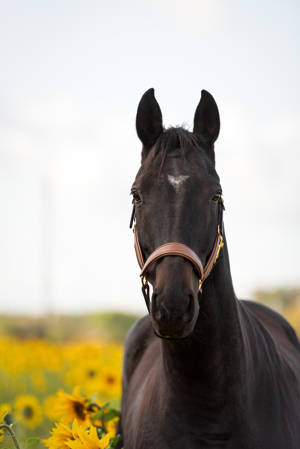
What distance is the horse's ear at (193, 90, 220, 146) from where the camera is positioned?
10.0 feet

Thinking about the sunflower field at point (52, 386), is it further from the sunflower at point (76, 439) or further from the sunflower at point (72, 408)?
the sunflower at point (76, 439)

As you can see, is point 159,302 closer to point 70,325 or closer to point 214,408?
point 214,408

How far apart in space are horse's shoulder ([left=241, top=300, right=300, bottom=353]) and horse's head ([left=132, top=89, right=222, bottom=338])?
2.17 metres

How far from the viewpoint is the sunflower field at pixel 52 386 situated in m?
4.10

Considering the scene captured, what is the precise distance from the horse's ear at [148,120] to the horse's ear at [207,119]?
0.25 m

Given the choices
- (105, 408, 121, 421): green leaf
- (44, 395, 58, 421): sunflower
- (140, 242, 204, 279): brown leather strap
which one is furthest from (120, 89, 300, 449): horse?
(44, 395, 58, 421): sunflower

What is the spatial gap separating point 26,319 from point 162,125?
687 inches

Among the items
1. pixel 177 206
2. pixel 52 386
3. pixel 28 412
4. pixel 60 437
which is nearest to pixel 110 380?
pixel 28 412

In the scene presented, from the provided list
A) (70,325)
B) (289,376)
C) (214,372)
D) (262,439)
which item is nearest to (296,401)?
(289,376)

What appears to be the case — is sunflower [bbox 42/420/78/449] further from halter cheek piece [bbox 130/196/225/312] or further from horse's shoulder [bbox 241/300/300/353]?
horse's shoulder [bbox 241/300/300/353]

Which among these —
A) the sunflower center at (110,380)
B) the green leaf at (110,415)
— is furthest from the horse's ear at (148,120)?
the sunflower center at (110,380)

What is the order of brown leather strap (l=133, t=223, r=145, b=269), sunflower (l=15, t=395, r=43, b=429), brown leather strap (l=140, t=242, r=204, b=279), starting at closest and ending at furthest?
brown leather strap (l=140, t=242, r=204, b=279)
brown leather strap (l=133, t=223, r=145, b=269)
sunflower (l=15, t=395, r=43, b=429)

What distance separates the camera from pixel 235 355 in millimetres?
2742

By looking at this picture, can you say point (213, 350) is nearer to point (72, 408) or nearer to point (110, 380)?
point (72, 408)
